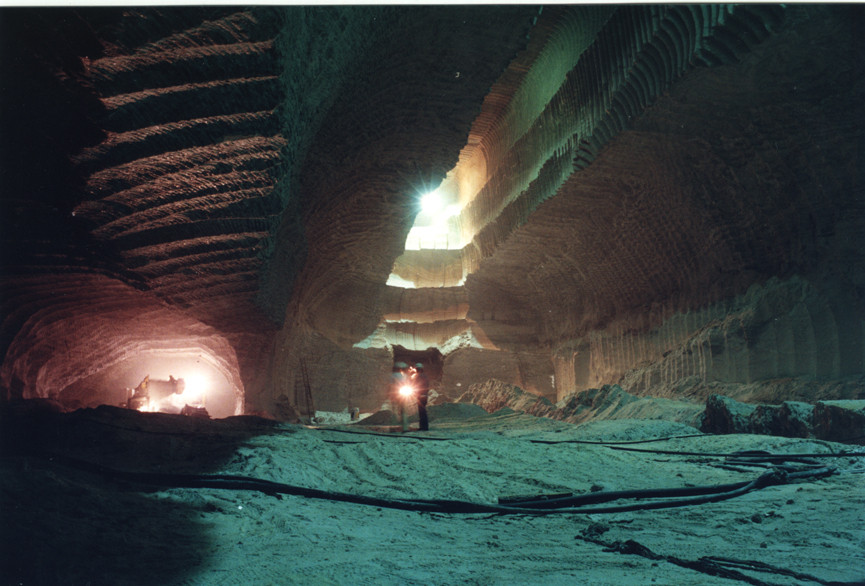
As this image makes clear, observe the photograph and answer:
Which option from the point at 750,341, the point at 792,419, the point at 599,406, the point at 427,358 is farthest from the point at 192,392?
the point at 750,341

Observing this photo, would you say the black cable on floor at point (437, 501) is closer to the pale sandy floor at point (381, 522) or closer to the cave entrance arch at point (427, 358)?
the pale sandy floor at point (381, 522)

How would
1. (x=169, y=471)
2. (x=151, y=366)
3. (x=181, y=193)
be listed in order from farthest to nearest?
(x=151, y=366) → (x=181, y=193) → (x=169, y=471)

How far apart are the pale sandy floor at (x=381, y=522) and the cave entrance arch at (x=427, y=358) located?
9590mm

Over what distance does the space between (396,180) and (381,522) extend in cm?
497

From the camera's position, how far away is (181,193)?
367 centimetres

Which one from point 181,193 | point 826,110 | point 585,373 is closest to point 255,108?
point 181,193

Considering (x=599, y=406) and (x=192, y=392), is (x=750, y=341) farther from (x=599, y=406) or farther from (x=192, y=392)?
(x=192, y=392)

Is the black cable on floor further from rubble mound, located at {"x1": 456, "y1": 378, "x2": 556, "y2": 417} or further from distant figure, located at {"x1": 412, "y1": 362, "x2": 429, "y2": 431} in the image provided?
rubble mound, located at {"x1": 456, "y1": 378, "x2": 556, "y2": 417}

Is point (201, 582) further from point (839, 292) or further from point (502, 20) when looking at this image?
point (839, 292)

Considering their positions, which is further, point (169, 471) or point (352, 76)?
point (352, 76)

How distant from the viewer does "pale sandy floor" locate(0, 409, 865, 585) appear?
1643 mm

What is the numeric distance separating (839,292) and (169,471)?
6474 millimetres

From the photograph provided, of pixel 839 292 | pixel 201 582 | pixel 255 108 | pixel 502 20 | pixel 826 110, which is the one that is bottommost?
pixel 201 582

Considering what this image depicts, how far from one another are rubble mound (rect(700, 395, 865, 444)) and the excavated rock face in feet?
4.97
